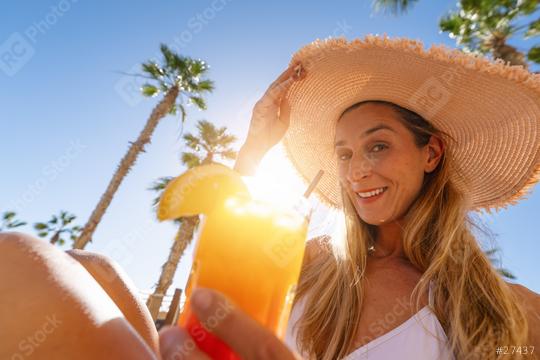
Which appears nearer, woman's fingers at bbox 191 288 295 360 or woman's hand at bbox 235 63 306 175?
woman's fingers at bbox 191 288 295 360

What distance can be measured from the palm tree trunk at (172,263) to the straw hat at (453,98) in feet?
27.8

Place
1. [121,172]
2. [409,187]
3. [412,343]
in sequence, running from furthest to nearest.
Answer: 1. [121,172]
2. [409,187]
3. [412,343]

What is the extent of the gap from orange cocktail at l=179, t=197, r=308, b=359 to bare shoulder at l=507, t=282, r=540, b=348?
5.26 feet

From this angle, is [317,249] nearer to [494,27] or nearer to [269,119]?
[269,119]

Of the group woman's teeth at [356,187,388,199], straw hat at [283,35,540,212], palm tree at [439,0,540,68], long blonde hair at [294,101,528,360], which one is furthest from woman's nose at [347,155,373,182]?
palm tree at [439,0,540,68]

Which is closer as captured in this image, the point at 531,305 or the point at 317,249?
the point at 531,305

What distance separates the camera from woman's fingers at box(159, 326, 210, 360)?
0.88 metres

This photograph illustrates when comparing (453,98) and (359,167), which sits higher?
(453,98)

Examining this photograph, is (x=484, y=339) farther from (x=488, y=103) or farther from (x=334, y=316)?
(x=488, y=103)

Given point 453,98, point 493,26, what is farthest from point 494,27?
point 453,98

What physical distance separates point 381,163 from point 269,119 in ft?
2.61

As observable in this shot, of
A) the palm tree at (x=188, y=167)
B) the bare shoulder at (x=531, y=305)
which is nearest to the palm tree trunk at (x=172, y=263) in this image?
the palm tree at (x=188, y=167)

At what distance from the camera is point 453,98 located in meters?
2.39

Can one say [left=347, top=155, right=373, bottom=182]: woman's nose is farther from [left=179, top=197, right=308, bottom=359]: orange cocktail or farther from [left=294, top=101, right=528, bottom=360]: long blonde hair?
[left=179, top=197, right=308, bottom=359]: orange cocktail
